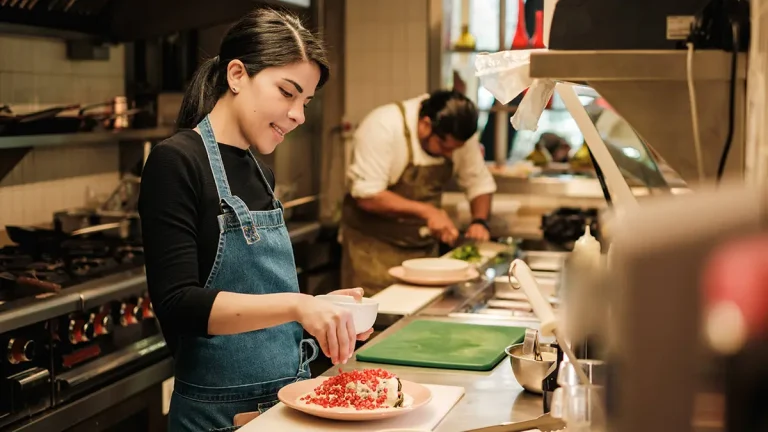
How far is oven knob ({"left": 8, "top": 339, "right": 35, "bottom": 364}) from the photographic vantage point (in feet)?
9.77

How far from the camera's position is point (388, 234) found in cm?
488

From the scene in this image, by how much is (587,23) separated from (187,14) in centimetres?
311

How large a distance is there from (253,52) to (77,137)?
1.82 m

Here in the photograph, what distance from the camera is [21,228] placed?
12.4 ft

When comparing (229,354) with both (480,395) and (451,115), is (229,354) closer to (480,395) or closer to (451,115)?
(480,395)

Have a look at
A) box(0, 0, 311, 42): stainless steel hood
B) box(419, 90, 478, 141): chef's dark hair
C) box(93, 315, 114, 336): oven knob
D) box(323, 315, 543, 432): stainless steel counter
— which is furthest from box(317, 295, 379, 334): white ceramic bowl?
box(419, 90, 478, 141): chef's dark hair

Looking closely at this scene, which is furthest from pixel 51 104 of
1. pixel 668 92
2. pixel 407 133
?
pixel 668 92

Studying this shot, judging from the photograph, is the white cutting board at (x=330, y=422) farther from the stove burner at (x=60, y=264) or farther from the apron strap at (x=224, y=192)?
the stove burner at (x=60, y=264)

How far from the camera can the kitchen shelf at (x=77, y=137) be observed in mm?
3367

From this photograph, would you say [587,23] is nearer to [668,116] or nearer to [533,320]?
[668,116]

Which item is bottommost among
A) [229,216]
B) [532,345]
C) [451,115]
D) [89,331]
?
[89,331]

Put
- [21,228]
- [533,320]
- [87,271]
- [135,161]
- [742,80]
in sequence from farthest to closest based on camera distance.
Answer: [135,161] → [21,228] → [87,271] → [533,320] → [742,80]

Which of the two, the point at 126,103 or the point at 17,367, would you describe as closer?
the point at 17,367

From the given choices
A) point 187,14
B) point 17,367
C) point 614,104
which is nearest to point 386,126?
point 187,14
